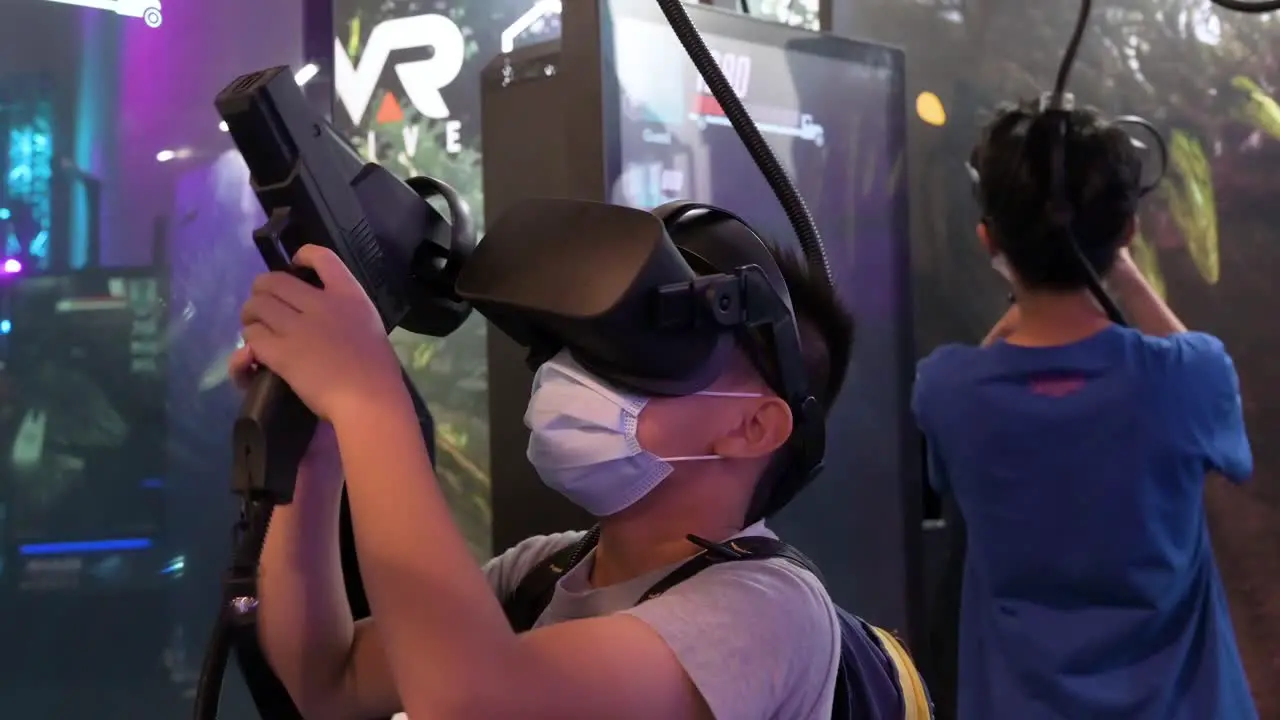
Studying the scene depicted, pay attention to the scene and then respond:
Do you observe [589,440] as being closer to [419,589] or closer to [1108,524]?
[419,589]

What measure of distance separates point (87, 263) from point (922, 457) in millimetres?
1135

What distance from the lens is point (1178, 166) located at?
175 centimetres

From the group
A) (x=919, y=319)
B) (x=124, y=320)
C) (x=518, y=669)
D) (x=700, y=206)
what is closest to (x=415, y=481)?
(x=518, y=669)

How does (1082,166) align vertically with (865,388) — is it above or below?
above

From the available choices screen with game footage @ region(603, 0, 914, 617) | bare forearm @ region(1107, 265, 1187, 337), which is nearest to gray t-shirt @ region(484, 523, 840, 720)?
screen with game footage @ region(603, 0, 914, 617)

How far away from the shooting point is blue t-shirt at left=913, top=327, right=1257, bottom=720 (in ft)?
4.12

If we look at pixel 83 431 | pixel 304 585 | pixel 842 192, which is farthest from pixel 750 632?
pixel 842 192

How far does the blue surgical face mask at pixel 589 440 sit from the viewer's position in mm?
691

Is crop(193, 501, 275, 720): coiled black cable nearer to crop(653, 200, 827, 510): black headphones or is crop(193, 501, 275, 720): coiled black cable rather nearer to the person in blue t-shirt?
crop(653, 200, 827, 510): black headphones

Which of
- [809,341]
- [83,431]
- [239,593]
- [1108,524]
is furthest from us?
[1108,524]

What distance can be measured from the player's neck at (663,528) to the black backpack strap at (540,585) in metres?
0.08

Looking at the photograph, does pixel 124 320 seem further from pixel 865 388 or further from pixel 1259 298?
pixel 1259 298

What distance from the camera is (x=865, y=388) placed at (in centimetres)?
154

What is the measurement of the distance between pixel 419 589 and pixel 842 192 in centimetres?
110
